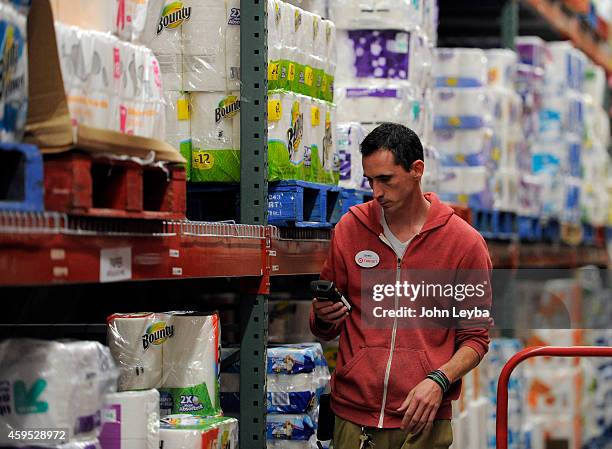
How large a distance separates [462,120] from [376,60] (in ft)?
6.48

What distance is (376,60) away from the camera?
6688 millimetres

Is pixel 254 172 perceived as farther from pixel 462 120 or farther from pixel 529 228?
pixel 529 228

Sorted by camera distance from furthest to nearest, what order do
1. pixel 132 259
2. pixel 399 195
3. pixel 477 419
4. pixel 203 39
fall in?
1. pixel 477 419
2. pixel 203 39
3. pixel 399 195
4. pixel 132 259

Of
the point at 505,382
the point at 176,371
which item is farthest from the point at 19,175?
the point at 505,382

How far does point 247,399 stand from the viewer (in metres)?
4.99

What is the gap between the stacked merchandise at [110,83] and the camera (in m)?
3.30

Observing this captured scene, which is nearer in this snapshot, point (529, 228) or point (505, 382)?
point (505, 382)

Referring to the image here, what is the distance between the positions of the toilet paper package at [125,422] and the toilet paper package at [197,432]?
0.83 ft

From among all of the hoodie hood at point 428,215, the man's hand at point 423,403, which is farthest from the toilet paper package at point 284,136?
the man's hand at point 423,403

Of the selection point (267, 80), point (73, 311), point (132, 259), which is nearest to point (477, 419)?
point (73, 311)

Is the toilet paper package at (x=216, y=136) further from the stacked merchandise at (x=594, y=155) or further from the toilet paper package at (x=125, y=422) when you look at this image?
the stacked merchandise at (x=594, y=155)

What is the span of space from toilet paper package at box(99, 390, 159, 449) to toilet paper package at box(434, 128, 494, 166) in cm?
512

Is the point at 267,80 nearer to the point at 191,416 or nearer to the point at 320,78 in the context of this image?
the point at 320,78

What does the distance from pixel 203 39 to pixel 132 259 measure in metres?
1.58
